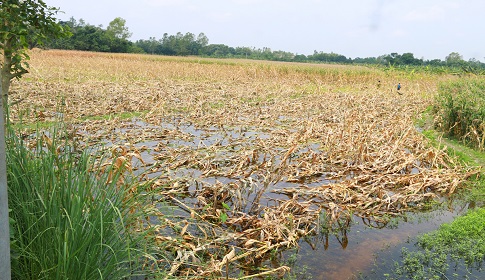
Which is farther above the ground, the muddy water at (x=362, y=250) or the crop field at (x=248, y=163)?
the crop field at (x=248, y=163)

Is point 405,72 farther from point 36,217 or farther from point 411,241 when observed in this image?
point 36,217

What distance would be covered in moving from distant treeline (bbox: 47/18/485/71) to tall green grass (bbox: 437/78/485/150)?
136ft

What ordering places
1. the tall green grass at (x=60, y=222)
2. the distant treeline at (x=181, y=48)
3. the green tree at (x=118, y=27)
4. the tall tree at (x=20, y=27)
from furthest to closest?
the green tree at (x=118, y=27), the distant treeline at (x=181, y=48), the tall tree at (x=20, y=27), the tall green grass at (x=60, y=222)

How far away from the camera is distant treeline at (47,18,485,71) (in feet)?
190

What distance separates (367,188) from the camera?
640 cm

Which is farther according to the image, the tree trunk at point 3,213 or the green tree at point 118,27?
the green tree at point 118,27

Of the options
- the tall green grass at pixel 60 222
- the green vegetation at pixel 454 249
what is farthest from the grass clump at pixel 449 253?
the tall green grass at pixel 60 222

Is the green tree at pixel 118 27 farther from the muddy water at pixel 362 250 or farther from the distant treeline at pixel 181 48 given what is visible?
the muddy water at pixel 362 250

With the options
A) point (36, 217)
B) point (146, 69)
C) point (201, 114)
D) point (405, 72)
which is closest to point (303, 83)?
point (405, 72)

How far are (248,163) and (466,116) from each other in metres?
5.82

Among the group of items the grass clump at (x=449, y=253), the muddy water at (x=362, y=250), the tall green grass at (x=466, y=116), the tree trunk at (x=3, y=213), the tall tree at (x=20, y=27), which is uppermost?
the tall tree at (x=20, y=27)

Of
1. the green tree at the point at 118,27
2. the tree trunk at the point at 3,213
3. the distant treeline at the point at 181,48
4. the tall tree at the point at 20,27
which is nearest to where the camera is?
the tree trunk at the point at 3,213

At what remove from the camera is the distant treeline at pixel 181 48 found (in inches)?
2285

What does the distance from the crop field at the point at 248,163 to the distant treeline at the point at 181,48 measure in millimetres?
40105
